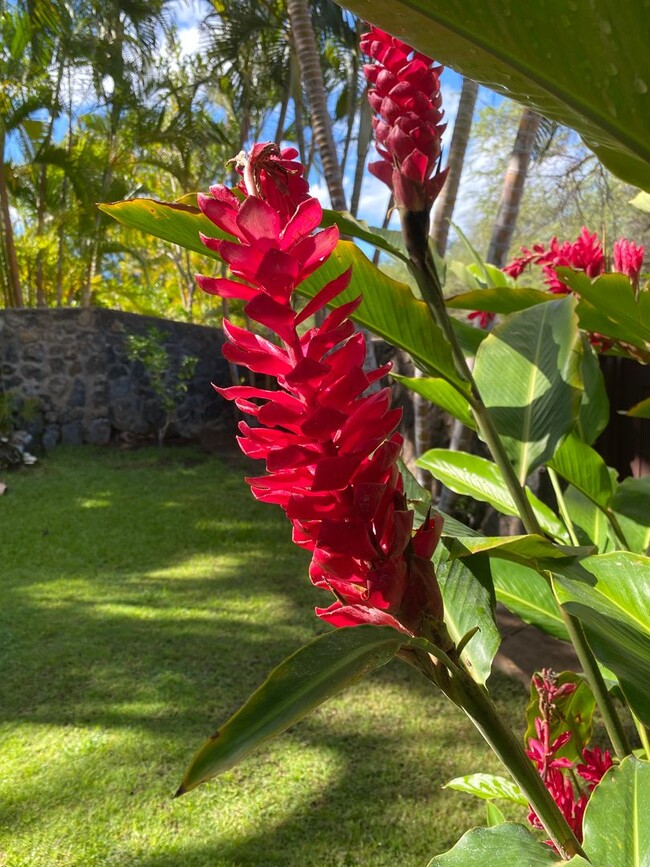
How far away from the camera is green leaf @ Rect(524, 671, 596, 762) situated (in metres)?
0.88

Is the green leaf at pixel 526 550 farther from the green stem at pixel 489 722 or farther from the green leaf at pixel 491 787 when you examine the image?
the green leaf at pixel 491 787

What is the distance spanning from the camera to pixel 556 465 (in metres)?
0.94

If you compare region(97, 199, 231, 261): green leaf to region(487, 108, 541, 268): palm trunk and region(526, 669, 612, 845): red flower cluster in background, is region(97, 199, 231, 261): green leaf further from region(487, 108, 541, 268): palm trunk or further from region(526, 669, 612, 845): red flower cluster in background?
region(487, 108, 541, 268): palm trunk

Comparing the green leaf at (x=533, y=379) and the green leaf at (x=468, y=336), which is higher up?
the green leaf at (x=468, y=336)

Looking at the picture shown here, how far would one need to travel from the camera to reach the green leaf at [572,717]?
0.88m

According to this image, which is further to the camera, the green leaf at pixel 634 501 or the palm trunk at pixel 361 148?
the palm trunk at pixel 361 148

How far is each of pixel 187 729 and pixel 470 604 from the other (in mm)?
2044

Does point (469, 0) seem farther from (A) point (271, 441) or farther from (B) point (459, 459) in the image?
(B) point (459, 459)

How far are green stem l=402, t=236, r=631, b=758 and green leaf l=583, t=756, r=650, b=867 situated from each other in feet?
0.29

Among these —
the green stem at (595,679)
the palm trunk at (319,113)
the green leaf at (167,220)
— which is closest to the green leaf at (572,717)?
the green stem at (595,679)

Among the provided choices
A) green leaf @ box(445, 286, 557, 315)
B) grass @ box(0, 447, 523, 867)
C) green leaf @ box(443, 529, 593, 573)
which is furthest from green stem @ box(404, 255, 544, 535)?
grass @ box(0, 447, 523, 867)

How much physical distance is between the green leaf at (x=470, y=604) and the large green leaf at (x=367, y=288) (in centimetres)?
17

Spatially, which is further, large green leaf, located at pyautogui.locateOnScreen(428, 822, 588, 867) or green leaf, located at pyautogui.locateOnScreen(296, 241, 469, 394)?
green leaf, located at pyautogui.locateOnScreen(296, 241, 469, 394)

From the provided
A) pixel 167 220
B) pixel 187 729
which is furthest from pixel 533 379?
pixel 187 729
